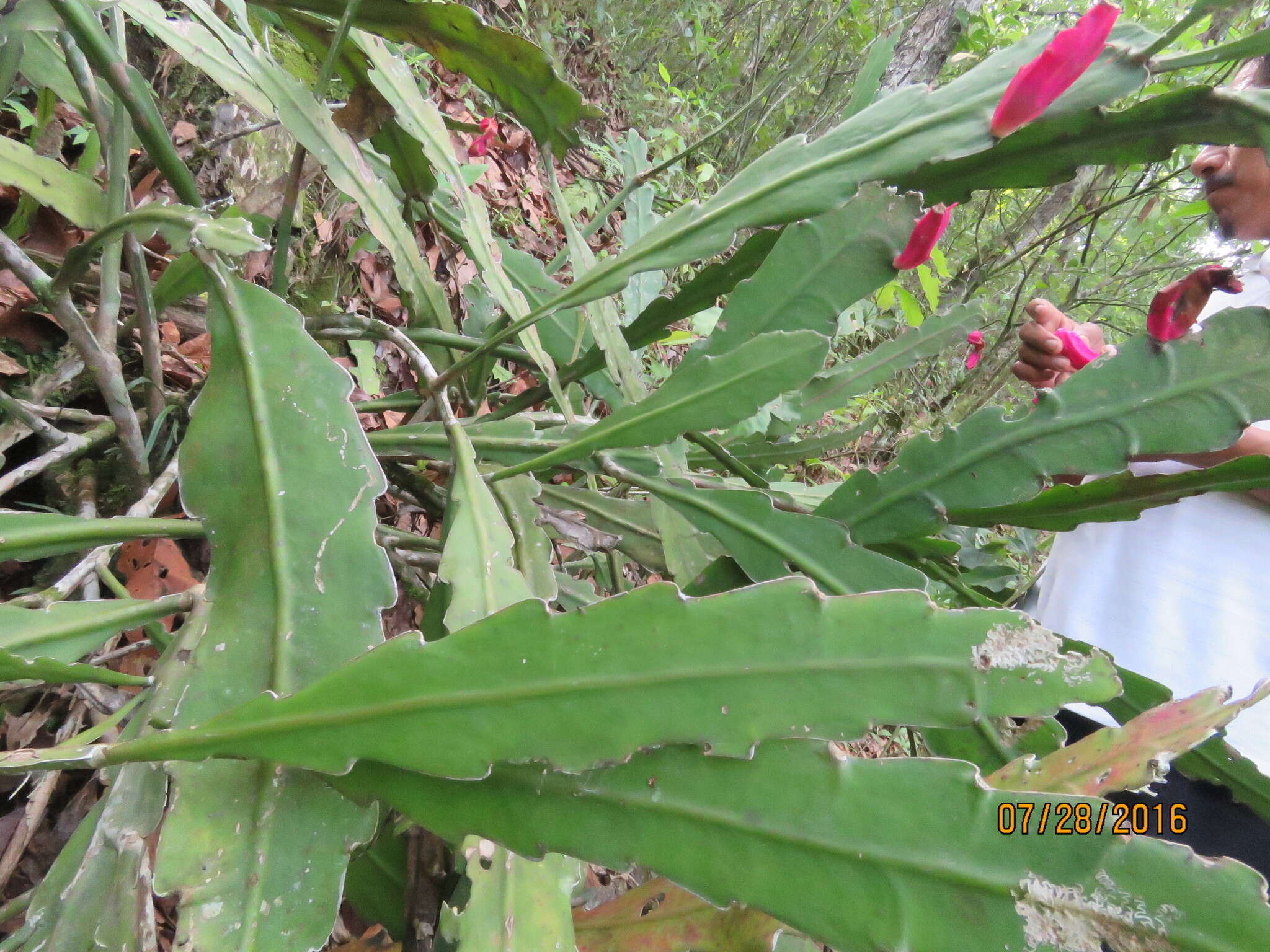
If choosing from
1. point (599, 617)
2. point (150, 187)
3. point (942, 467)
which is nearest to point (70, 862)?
point (599, 617)

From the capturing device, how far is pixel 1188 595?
0.79 metres

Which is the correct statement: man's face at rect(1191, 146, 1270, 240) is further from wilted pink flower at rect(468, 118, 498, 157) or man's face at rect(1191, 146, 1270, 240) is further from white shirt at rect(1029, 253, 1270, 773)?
wilted pink flower at rect(468, 118, 498, 157)

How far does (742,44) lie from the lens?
11.7 ft

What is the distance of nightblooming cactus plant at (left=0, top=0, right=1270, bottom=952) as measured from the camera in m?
0.29

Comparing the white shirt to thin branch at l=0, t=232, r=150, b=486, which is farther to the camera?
the white shirt

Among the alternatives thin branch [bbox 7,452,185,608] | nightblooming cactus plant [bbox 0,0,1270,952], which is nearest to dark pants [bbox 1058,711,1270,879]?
nightblooming cactus plant [bbox 0,0,1270,952]

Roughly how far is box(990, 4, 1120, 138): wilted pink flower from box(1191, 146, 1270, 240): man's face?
377mm

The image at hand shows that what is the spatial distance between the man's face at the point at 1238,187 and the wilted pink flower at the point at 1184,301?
304 millimetres

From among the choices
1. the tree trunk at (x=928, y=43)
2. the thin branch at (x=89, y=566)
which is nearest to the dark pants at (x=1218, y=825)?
the thin branch at (x=89, y=566)

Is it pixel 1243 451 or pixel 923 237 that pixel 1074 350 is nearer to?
pixel 1243 451

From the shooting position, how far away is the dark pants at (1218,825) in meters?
0.75

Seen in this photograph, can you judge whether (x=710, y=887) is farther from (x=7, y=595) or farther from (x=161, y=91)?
(x=161, y=91)
